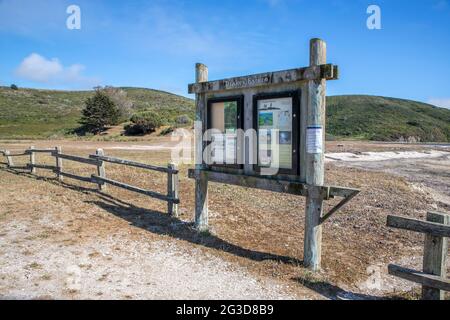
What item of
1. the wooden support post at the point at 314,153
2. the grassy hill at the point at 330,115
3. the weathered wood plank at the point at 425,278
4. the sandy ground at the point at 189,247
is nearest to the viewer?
the weathered wood plank at the point at 425,278

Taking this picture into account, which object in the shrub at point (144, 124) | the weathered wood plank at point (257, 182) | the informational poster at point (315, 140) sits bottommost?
the weathered wood plank at point (257, 182)

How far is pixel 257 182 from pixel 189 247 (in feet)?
5.20

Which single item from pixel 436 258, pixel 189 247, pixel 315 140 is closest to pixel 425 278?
pixel 436 258

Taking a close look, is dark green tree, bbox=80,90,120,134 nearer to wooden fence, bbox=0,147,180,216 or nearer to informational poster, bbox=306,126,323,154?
wooden fence, bbox=0,147,180,216

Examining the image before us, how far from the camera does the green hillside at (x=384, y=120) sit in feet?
184

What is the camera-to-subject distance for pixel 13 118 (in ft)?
192

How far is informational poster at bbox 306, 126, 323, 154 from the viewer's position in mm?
4965

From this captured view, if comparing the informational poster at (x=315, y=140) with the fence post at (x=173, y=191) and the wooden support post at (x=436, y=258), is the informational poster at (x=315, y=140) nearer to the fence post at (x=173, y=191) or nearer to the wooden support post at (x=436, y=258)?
the wooden support post at (x=436, y=258)

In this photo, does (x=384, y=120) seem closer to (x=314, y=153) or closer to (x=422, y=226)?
(x=314, y=153)

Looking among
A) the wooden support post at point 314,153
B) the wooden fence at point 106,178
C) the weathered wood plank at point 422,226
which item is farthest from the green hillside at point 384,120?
the weathered wood plank at point 422,226

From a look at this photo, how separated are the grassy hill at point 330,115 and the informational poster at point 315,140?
42646 millimetres

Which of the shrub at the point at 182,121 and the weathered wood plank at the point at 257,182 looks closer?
the weathered wood plank at the point at 257,182
